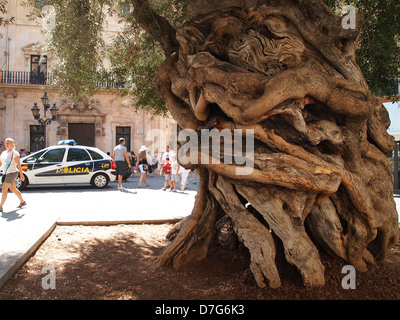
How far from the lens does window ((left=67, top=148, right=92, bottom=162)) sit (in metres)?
14.6

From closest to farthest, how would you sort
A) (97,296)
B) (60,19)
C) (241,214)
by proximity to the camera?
(97,296)
(241,214)
(60,19)

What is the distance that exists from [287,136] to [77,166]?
41.0ft

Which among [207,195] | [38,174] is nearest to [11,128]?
[38,174]

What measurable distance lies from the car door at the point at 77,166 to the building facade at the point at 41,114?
12.3 meters

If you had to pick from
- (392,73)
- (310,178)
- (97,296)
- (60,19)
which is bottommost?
(97,296)

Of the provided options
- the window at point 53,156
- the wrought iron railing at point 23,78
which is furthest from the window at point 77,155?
the wrought iron railing at point 23,78

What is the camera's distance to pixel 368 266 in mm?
4066

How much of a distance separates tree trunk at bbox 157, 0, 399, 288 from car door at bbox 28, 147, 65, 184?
1141 centimetres

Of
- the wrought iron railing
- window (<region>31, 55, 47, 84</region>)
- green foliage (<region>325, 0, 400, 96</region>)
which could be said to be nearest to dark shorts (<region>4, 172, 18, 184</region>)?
green foliage (<region>325, 0, 400, 96</region>)

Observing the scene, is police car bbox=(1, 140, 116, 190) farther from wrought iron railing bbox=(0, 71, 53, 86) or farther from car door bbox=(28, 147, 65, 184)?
wrought iron railing bbox=(0, 71, 53, 86)

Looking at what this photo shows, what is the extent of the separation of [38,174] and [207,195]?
1179 centimetres

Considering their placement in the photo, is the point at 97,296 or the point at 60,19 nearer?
the point at 97,296
